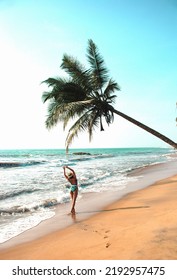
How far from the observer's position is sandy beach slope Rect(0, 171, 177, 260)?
14.5ft

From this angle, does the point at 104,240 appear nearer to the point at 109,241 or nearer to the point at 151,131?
the point at 109,241

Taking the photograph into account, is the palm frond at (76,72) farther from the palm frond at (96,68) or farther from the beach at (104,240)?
the beach at (104,240)

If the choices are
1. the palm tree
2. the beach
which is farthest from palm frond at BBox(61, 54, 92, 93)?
the beach

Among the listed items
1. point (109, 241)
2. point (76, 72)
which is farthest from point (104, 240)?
point (76, 72)

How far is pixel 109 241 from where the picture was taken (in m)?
5.24

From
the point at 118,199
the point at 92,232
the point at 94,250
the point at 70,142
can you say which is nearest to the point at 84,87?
the point at 70,142

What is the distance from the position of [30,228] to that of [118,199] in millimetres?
4672

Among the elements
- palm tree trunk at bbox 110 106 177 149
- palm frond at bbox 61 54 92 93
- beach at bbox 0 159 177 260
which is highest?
palm frond at bbox 61 54 92 93

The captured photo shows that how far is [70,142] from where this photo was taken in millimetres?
10984

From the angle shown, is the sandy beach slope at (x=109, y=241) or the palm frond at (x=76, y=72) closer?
the sandy beach slope at (x=109, y=241)

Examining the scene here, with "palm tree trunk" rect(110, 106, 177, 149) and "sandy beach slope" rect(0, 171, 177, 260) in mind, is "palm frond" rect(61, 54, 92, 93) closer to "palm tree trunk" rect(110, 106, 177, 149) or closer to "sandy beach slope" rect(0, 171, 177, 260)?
"palm tree trunk" rect(110, 106, 177, 149)

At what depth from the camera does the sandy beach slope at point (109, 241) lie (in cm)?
442

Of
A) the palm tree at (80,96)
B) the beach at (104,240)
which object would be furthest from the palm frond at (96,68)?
the beach at (104,240)
